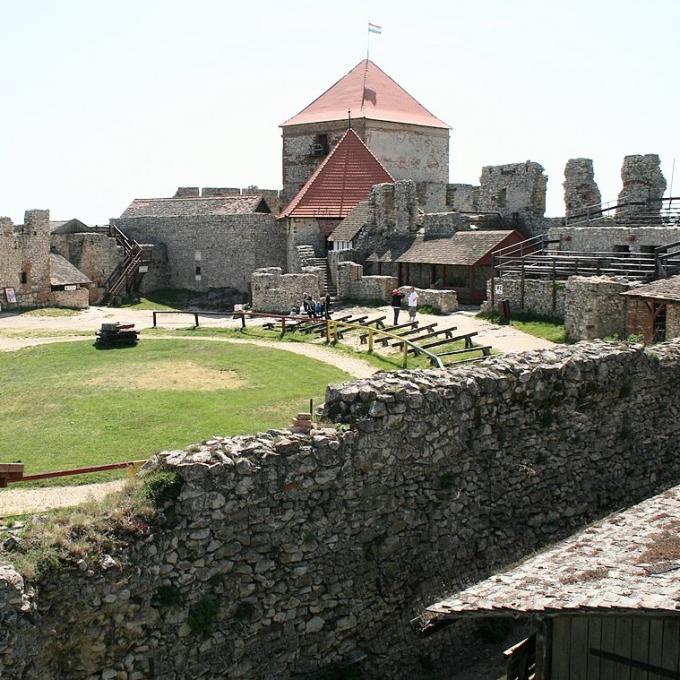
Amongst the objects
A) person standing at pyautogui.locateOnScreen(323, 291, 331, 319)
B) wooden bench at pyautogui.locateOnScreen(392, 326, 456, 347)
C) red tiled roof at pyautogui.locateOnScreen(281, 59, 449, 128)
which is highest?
red tiled roof at pyautogui.locateOnScreen(281, 59, 449, 128)

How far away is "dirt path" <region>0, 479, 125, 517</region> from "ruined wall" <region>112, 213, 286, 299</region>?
26373 mm

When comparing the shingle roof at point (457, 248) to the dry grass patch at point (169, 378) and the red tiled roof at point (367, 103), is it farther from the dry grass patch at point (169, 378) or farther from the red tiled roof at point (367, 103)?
the red tiled roof at point (367, 103)

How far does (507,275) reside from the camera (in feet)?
91.4

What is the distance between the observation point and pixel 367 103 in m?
46.0

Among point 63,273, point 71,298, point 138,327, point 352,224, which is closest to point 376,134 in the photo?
point 352,224

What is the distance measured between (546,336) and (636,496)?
11348 mm

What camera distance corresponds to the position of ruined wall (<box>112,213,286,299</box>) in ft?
133

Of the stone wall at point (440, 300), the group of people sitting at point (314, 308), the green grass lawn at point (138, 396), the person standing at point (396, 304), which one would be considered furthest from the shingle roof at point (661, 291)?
the group of people sitting at point (314, 308)

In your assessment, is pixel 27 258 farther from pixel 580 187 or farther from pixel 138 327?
pixel 580 187

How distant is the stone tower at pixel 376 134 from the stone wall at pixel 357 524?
32088 mm

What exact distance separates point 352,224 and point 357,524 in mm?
27973

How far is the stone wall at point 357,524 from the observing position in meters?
8.02

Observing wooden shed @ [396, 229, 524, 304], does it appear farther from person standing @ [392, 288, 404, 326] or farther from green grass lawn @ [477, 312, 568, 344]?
person standing @ [392, 288, 404, 326]

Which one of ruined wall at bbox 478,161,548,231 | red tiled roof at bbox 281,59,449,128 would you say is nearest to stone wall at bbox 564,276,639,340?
ruined wall at bbox 478,161,548,231
